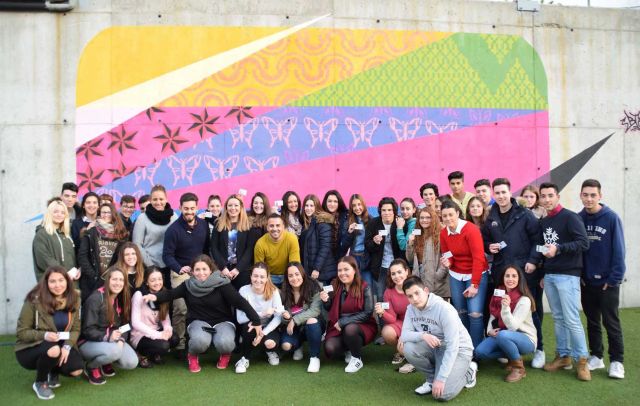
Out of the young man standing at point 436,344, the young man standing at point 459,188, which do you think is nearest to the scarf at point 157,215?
the young man standing at point 436,344

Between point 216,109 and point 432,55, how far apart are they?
2.73 meters

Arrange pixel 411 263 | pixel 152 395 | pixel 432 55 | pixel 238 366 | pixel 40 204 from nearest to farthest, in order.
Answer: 1. pixel 152 395
2. pixel 238 366
3. pixel 411 263
4. pixel 40 204
5. pixel 432 55

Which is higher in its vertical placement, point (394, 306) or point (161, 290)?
point (161, 290)

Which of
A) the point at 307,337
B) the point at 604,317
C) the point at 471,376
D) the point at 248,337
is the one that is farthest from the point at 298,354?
the point at 604,317

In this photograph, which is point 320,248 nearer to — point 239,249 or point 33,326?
point 239,249

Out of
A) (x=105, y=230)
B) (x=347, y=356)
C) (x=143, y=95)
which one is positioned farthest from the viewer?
(x=143, y=95)

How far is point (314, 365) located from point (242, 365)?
0.62 meters

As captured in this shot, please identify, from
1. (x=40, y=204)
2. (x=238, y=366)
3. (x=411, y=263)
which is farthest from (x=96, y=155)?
(x=411, y=263)

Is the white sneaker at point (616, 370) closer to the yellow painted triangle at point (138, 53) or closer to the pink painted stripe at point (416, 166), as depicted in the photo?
the pink painted stripe at point (416, 166)

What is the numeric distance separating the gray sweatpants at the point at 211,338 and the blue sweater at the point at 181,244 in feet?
2.03

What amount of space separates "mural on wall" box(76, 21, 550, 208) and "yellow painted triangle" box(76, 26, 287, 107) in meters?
0.01

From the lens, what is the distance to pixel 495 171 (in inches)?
271

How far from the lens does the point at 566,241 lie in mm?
4480

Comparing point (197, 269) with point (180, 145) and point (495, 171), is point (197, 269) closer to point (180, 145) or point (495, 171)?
point (180, 145)
